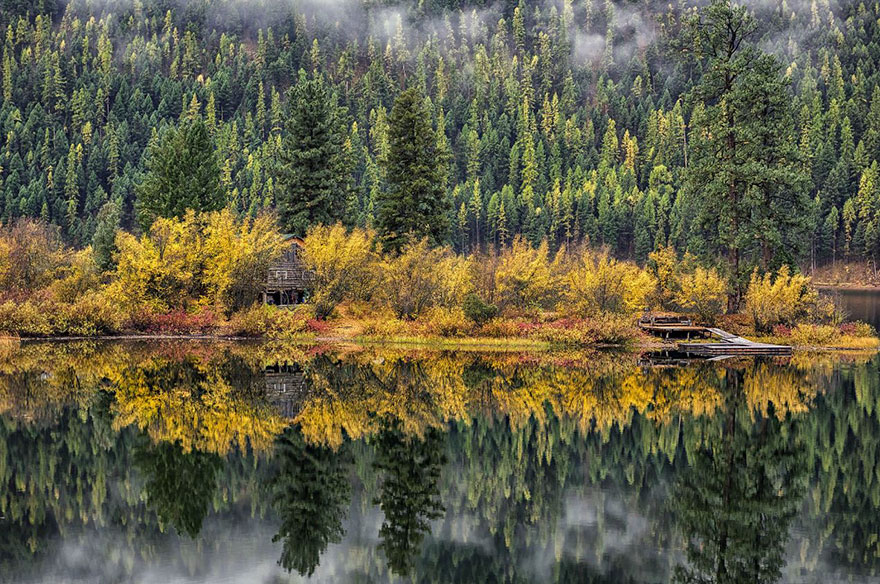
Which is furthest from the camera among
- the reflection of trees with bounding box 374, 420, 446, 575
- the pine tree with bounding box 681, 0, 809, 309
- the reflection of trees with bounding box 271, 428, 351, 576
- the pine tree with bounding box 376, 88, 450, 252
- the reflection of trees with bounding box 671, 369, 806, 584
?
the pine tree with bounding box 376, 88, 450, 252

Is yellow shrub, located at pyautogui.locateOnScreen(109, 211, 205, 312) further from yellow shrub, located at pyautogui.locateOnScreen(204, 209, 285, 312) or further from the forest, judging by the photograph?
the forest

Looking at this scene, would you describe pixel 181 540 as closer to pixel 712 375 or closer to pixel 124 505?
pixel 124 505

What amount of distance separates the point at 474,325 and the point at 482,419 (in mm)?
25569

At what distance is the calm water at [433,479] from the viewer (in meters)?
16.9

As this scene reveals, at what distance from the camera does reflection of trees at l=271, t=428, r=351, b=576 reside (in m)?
17.4

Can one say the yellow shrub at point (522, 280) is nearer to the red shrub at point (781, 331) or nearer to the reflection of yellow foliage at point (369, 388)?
the reflection of yellow foliage at point (369, 388)

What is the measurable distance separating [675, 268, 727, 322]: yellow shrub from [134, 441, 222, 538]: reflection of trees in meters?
40.2

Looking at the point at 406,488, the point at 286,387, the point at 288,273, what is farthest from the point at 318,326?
the point at 406,488

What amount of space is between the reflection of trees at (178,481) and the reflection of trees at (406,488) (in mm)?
3763

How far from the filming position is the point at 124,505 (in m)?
19.8

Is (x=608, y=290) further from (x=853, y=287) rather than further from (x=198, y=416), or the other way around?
(x=853, y=287)

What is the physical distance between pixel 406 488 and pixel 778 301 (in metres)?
39.2

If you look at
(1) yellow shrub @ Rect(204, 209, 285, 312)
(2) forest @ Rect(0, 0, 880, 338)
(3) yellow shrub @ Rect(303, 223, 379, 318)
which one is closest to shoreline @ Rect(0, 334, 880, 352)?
(3) yellow shrub @ Rect(303, 223, 379, 318)

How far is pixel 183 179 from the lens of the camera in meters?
67.8
